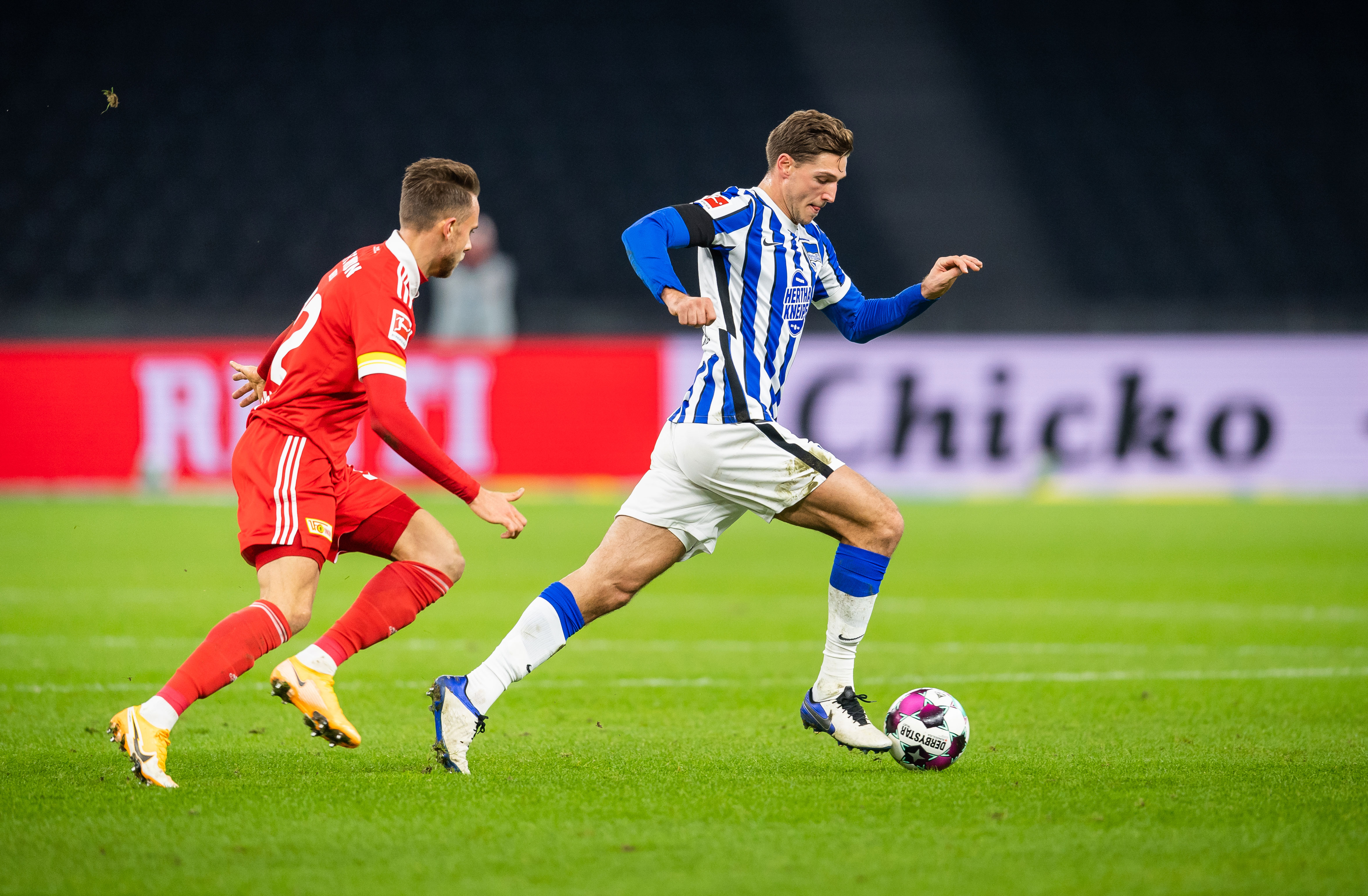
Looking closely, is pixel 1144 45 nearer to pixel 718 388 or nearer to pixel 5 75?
pixel 5 75

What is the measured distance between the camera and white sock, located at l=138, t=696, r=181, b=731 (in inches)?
158

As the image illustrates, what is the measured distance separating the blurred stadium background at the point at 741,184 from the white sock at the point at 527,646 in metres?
9.99

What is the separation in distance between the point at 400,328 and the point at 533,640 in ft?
3.37

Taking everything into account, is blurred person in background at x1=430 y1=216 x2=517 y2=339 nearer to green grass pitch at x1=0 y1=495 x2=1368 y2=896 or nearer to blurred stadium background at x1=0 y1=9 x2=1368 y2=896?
blurred stadium background at x1=0 y1=9 x2=1368 y2=896

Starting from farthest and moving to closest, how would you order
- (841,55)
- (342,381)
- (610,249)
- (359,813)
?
(841,55), (610,249), (342,381), (359,813)

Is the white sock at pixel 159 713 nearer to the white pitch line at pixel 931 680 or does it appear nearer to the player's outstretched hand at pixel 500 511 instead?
the player's outstretched hand at pixel 500 511

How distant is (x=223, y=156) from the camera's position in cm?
2312

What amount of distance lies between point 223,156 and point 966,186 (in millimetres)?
11763

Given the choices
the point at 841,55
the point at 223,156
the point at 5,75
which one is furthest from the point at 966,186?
the point at 5,75

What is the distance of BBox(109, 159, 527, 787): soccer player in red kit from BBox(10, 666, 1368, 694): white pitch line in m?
1.61

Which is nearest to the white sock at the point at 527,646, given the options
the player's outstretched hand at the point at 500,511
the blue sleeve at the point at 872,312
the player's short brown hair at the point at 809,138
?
the player's outstretched hand at the point at 500,511

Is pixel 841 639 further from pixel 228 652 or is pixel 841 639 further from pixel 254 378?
pixel 254 378

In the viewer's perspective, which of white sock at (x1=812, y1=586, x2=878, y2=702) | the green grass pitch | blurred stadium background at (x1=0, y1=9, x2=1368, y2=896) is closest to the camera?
the green grass pitch

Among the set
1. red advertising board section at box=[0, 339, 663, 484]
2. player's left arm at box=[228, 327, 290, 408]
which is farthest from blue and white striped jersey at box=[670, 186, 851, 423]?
red advertising board section at box=[0, 339, 663, 484]
